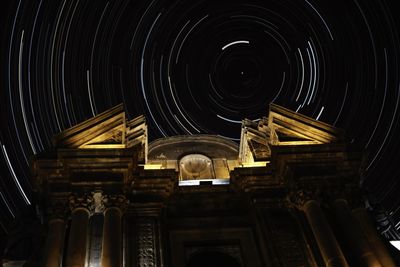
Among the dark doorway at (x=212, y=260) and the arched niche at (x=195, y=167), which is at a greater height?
the arched niche at (x=195, y=167)

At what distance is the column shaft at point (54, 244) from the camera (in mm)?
19484

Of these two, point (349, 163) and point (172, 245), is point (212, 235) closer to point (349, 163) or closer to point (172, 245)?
point (172, 245)

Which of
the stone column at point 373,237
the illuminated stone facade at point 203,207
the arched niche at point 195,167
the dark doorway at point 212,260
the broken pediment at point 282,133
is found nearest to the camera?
the stone column at point 373,237

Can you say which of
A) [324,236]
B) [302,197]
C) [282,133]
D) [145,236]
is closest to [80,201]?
[145,236]

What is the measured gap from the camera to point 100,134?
2575 cm

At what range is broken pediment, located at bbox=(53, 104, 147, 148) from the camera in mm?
24734

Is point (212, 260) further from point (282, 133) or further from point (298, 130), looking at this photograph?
point (298, 130)

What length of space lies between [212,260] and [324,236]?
487 cm

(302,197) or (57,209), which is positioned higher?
(57,209)

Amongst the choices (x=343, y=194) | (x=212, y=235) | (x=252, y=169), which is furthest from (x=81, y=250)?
(x=343, y=194)

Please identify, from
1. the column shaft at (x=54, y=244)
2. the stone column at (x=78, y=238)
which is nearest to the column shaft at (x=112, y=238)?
the stone column at (x=78, y=238)

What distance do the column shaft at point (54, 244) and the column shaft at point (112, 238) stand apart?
176 cm

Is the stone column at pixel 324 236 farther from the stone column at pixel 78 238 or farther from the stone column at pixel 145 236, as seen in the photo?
the stone column at pixel 78 238

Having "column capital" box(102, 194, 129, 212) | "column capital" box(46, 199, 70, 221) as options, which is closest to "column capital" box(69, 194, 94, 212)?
"column capital" box(46, 199, 70, 221)
